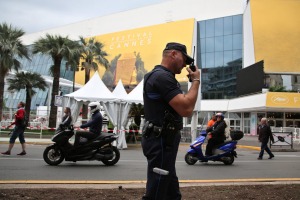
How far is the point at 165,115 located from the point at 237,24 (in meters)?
54.1

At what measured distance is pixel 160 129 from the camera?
114 inches

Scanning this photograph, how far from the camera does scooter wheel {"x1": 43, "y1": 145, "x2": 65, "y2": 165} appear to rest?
977cm

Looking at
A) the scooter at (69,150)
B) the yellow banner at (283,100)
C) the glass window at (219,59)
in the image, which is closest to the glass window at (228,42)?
the glass window at (219,59)

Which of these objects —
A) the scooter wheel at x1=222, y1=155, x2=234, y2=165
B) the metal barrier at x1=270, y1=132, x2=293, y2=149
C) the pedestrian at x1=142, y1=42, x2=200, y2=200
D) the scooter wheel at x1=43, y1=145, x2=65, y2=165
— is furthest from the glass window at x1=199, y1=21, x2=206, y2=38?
the pedestrian at x1=142, y1=42, x2=200, y2=200

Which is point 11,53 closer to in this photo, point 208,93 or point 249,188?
point 249,188

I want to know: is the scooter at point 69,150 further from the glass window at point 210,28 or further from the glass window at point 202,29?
the glass window at point 202,29

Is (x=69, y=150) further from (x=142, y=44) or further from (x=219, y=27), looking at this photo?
(x=142, y=44)

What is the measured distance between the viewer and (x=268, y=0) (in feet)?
161

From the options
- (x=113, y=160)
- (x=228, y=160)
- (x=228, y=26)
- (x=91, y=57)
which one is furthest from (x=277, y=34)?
(x=113, y=160)

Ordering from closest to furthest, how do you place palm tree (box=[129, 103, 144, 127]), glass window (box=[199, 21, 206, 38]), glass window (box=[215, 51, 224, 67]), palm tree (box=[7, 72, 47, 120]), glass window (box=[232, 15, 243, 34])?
1. palm tree (box=[129, 103, 144, 127])
2. palm tree (box=[7, 72, 47, 120])
3. glass window (box=[232, 15, 243, 34])
4. glass window (box=[215, 51, 224, 67])
5. glass window (box=[199, 21, 206, 38])

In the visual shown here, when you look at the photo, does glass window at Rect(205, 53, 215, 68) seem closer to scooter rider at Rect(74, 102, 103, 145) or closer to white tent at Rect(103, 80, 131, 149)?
white tent at Rect(103, 80, 131, 149)

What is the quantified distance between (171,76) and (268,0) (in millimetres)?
50840

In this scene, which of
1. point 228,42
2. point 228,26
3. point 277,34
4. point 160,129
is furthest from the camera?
point 228,26

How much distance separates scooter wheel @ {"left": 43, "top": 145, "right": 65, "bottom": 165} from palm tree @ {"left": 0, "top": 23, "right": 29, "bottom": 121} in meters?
19.8
